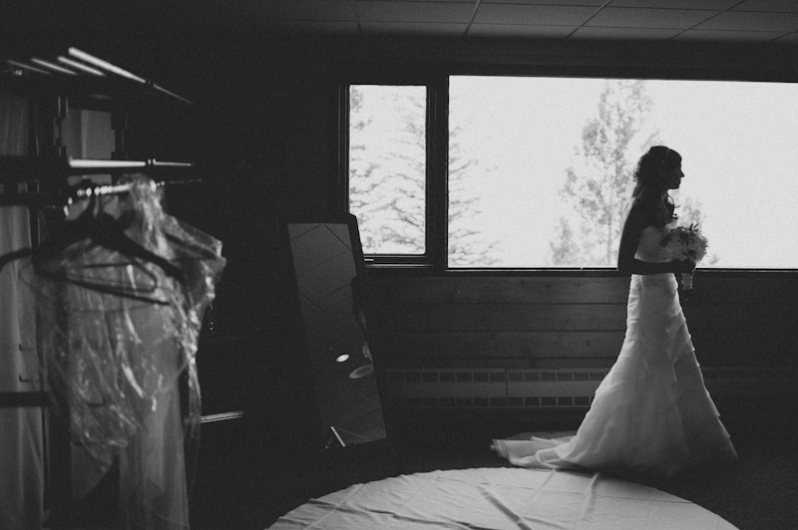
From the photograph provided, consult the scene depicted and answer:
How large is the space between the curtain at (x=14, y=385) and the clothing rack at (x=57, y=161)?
91cm

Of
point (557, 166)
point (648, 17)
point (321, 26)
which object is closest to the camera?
point (648, 17)

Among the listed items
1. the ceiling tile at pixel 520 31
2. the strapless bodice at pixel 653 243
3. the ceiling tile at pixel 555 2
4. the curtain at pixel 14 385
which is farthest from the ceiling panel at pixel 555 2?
the curtain at pixel 14 385

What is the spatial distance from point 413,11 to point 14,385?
2.65 meters

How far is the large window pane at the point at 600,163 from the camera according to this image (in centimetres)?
468

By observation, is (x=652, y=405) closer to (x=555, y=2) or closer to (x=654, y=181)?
(x=654, y=181)

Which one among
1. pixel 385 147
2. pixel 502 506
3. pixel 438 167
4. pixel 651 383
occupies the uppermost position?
pixel 385 147

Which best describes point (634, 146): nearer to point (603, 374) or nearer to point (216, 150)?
point (603, 374)

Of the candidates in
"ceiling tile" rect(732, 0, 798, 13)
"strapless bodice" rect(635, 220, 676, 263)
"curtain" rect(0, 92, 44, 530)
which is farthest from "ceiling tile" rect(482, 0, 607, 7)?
"curtain" rect(0, 92, 44, 530)

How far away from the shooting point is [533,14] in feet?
12.4

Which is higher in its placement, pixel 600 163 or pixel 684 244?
pixel 600 163

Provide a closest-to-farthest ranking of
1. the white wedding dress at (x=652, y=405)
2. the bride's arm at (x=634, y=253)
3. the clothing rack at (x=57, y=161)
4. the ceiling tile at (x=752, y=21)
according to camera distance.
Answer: the clothing rack at (x=57, y=161), the white wedding dress at (x=652, y=405), the bride's arm at (x=634, y=253), the ceiling tile at (x=752, y=21)

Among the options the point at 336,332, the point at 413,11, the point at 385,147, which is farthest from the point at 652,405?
the point at 413,11

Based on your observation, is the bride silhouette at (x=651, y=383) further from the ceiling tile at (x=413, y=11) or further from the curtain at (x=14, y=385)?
the curtain at (x=14, y=385)

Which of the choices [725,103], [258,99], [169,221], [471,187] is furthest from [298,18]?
[725,103]
